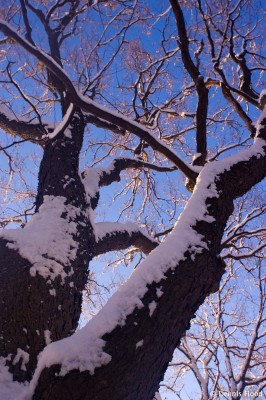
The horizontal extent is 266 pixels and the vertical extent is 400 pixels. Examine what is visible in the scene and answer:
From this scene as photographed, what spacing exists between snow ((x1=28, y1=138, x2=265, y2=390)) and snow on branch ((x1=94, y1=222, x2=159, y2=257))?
4.49 feet

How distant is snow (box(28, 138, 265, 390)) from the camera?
1.37 metres

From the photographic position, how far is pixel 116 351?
4.69 ft

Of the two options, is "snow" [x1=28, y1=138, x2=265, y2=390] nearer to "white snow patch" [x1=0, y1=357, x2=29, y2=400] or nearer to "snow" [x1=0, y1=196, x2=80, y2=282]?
"white snow patch" [x1=0, y1=357, x2=29, y2=400]

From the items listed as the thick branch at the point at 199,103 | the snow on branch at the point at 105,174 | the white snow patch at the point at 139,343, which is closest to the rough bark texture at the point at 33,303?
the snow on branch at the point at 105,174

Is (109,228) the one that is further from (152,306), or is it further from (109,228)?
(152,306)

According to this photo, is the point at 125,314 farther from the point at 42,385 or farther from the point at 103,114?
the point at 103,114

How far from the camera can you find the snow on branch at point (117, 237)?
136 inches

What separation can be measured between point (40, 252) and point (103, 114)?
1.52 meters

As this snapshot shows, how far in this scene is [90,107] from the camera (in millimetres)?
3227

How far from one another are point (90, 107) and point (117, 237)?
4.67 ft

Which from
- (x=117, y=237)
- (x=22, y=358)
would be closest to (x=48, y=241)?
(x=22, y=358)

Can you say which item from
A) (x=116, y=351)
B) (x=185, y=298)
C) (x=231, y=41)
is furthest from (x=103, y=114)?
(x=231, y=41)

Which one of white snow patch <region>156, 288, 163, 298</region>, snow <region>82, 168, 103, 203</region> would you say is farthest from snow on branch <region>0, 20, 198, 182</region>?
white snow patch <region>156, 288, 163, 298</region>

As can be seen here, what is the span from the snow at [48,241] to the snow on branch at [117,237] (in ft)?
1.63
